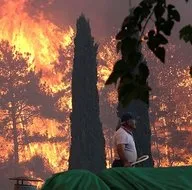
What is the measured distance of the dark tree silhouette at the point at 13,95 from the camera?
43.2 meters

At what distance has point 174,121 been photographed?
40.6 metres

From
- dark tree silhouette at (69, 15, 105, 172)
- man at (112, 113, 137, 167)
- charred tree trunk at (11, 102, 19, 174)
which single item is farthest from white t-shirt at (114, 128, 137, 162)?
charred tree trunk at (11, 102, 19, 174)

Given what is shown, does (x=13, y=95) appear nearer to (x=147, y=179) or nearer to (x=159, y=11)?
(x=147, y=179)

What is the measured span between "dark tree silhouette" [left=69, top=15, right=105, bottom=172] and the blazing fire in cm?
1225

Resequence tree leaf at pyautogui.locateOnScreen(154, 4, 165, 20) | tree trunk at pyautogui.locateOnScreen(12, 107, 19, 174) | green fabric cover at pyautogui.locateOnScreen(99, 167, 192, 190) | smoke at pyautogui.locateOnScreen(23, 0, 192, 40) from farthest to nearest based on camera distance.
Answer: smoke at pyautogui.locateOnScreen(23, 0, 192, 40) < tree trunk at pyautogui.locateOnScreen(12, 107, 19, 174) < green fabric cover at pyautogui.locateOnScreen(99, 167, 192, 190) < tree leaf at pyautogui.locateOnScreen(154, 4, 165, 20)

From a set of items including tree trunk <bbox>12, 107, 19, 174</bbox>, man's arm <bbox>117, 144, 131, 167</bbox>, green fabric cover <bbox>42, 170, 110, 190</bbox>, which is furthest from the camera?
tree trunk <bbox>12, 107, 19, 174</bbox>

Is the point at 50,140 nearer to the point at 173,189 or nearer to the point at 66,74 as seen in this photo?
the point at 66,74

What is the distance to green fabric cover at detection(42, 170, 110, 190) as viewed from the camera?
283cm

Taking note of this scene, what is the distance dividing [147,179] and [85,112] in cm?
2523

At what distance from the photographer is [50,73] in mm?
52000

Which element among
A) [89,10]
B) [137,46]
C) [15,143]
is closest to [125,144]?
[137,46]

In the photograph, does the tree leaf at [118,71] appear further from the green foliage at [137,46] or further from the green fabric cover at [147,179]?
the green fabric cover at [147,179]

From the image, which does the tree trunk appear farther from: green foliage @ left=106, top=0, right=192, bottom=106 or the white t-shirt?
green foliage @ left=106, top=0, right=192, bottom=106

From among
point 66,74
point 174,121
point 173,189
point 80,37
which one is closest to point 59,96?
point 66,74
